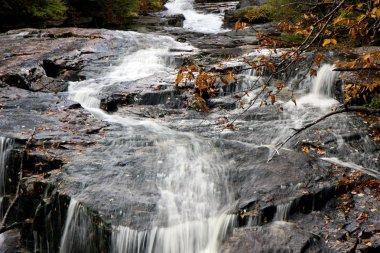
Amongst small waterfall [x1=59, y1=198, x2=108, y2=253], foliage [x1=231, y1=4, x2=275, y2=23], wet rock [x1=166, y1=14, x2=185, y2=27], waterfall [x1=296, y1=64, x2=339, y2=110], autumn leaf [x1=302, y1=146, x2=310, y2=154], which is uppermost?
foliage [x1=231, y1=4, x2=275, y2=23]

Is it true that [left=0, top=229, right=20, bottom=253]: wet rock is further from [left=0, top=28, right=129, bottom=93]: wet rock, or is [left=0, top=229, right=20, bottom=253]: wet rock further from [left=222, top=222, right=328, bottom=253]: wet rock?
[left=0, top=28, right=129, bottom=93]: wet rock

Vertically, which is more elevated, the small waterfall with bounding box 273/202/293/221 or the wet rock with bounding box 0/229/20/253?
the small waterfall with bounding box 273/202/293/221

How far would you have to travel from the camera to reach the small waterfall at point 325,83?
884 cm

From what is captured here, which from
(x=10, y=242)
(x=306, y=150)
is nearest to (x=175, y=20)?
(x=306, y=150)

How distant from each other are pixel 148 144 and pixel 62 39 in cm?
751

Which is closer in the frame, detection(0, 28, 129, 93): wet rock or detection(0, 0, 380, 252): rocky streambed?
detection(0, 0, 380, 252): rocky streambed

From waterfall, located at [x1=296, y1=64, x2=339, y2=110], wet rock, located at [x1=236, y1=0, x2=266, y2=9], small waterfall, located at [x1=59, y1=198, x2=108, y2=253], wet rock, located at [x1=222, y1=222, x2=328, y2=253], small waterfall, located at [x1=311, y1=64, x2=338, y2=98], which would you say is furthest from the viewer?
wet rock, located at [x1=236, y1=0, x2=266, y2=9]

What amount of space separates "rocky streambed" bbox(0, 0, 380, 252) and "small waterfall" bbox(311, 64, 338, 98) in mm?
197

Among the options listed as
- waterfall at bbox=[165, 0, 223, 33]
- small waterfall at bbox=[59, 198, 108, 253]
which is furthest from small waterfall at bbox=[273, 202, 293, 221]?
waterfall at bbox=[165, 0, 223, 33]

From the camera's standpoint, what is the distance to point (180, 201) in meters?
5.28

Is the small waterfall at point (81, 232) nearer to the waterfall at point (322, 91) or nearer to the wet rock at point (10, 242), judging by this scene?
the wet rock at point (10, 242)

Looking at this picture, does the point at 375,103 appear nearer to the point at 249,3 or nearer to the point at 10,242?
Result: the point at 10,242

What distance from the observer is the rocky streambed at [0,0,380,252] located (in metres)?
4.74

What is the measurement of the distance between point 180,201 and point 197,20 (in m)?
16.3
